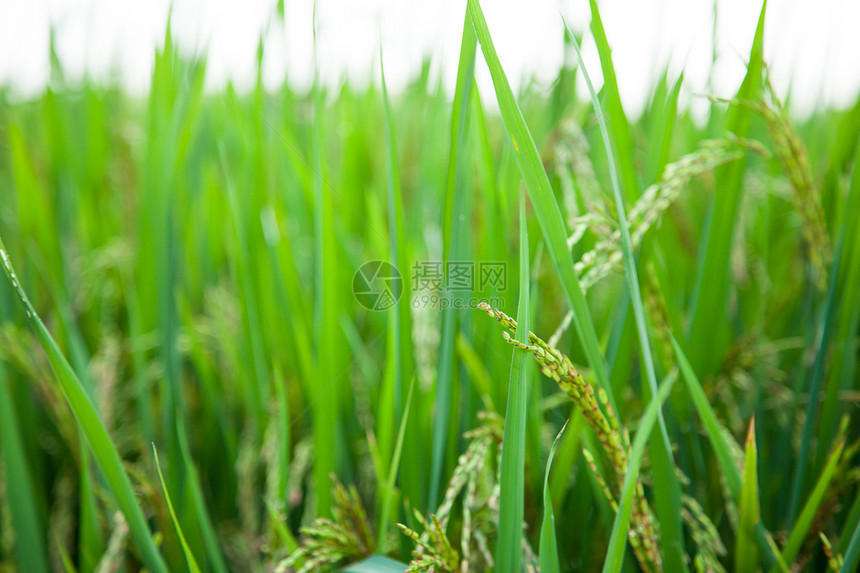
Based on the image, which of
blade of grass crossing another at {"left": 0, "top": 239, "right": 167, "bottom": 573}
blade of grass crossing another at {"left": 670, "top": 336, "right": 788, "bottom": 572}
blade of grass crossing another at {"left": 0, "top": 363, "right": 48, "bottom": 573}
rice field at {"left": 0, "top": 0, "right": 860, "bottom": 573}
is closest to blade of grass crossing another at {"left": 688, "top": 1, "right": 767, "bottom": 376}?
rice field at {"left": 0, "top": 0, "right": 860, "bottom": 573}

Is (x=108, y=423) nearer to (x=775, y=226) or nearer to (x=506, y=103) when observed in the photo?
(x=506, y=103)

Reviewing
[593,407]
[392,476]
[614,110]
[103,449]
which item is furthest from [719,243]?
[103,449]

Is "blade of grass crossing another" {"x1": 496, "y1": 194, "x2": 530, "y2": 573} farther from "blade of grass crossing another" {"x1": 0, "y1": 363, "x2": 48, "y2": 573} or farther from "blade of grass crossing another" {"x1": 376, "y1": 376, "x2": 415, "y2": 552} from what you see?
"blade of grass crossing another" {"x1": 0, "y1": 363, "x2": 48, "y2": 573}

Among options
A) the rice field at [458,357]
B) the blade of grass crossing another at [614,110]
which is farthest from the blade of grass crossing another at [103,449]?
the blade of grass crossing another at [614,110]

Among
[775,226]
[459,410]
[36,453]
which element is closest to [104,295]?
[36,453]

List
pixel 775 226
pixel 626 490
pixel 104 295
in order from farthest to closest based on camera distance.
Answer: pixel 775 226 < pixel 104 295 < pixel 626 490

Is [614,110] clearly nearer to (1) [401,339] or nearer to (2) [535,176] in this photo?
(2) [535,176]
